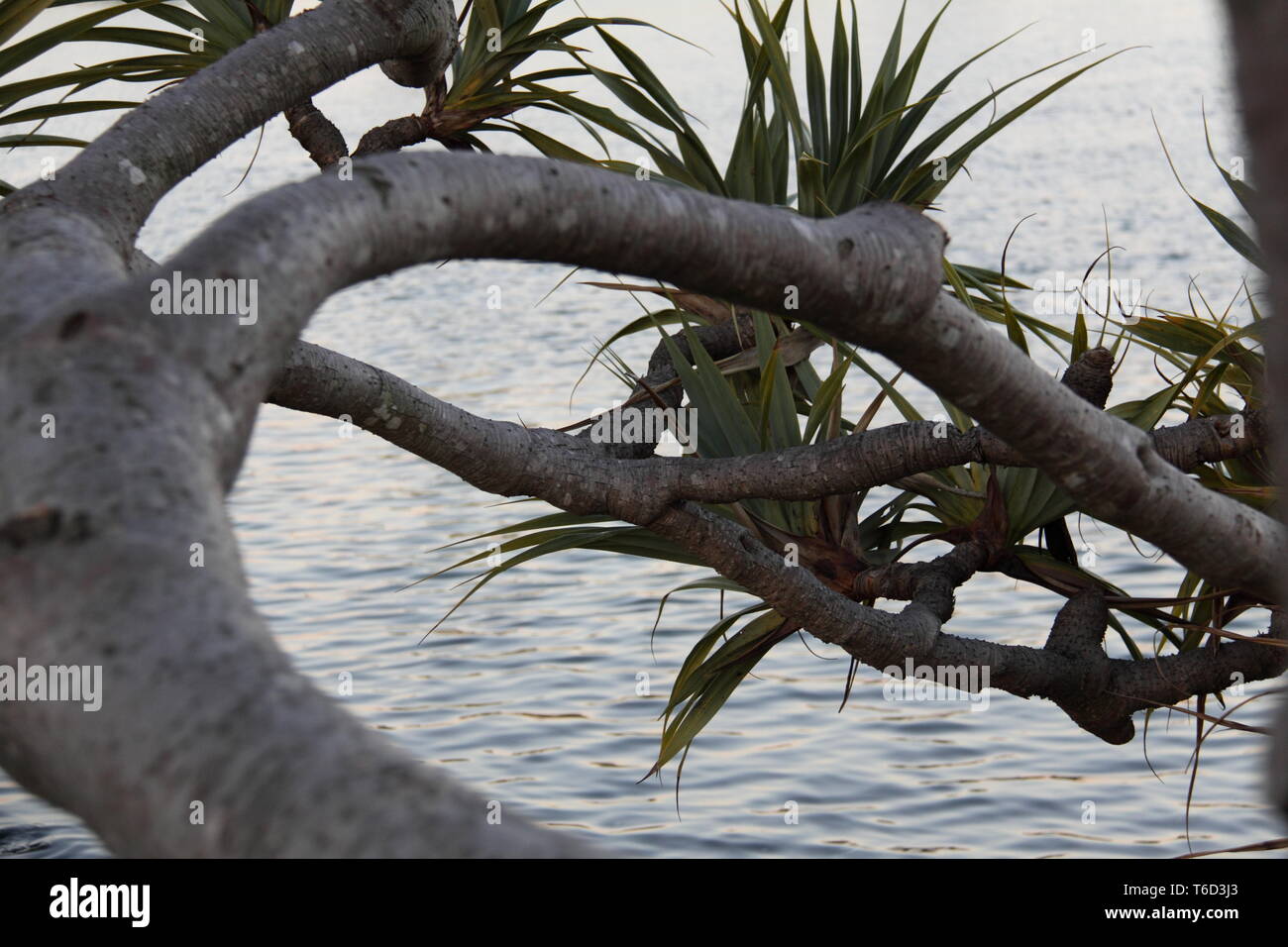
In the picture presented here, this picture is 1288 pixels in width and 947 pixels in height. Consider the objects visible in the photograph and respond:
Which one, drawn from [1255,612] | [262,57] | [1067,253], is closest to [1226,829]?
[1255,612]

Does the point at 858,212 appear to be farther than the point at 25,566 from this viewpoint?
Yes

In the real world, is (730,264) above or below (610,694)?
above

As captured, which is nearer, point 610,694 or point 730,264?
point 730,264

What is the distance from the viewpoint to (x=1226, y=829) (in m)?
5.74

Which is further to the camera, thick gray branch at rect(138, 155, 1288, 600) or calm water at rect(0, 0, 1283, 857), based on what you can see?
calm water at rect(0, 0, 1283, 857)

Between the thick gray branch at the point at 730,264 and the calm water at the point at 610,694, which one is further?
the calm water at the point at 610,694

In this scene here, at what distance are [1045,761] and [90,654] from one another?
6.34m

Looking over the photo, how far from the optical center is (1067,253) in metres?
16.7

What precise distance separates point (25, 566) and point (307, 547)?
30.0ft

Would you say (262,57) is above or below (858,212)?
above

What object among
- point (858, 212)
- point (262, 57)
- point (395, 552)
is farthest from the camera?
point (395, 552)
